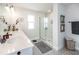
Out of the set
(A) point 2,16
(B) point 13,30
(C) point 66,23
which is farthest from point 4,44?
(C) point 66,23

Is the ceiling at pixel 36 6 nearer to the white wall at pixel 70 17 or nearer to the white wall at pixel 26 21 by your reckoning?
the white wall at pixel 26 21

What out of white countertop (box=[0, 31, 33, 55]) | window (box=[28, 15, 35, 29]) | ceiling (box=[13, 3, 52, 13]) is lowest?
white countertop (box=[0, 31, 33, 55])

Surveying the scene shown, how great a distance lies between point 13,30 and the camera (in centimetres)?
96

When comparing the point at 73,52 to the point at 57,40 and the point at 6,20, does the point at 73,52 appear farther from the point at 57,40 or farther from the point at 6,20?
the point at 6,20

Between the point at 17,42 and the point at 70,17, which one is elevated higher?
the point at 70,17

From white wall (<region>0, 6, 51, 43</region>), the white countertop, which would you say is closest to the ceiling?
white wall (<region>0, 6, 51, 43</region>)

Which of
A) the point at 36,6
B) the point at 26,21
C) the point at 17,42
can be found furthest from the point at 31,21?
the point at 17,42

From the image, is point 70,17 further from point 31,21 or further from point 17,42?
point 17,42

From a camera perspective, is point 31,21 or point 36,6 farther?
point 31,21

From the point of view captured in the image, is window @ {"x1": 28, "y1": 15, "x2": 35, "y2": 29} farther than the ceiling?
Yes

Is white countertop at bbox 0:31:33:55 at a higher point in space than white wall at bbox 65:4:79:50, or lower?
lower

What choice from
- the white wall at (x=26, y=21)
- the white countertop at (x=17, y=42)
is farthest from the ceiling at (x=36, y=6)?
the white countertop at (x=17, y=42)

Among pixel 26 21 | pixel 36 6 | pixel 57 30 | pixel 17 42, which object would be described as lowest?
pixel 17 42

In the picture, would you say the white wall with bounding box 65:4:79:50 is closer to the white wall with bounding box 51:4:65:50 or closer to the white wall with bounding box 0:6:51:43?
the white wall with bounding box 51:4:65:50
